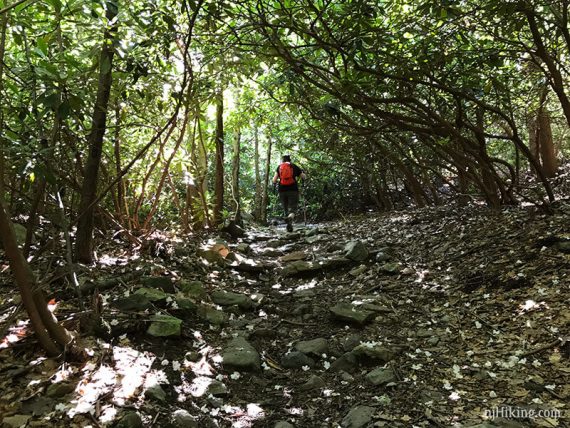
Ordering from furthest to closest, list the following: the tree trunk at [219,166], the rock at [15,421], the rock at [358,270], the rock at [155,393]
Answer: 1. the tree trunk at [219,166]
2. the rock at [358,270]
3. the rock at [155,393]
4. the rock at [15,421]

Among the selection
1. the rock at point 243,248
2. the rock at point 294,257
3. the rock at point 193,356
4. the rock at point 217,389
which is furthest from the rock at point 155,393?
the rock at point 243,248

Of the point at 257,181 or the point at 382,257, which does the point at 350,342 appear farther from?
the point at 257,181

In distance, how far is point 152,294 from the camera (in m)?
4.26

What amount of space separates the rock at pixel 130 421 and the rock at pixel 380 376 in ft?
5.76

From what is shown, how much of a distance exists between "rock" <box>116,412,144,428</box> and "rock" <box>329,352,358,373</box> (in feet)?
5.51

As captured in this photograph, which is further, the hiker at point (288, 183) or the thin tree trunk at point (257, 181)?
the thin tree trunk at point (257, 181)

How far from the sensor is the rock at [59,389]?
2.73 meters

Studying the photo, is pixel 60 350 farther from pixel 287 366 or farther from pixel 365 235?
pixel 365 235

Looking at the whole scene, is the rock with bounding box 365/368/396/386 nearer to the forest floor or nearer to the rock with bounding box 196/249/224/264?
the forest floor

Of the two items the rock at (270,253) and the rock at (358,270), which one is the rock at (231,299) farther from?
the rock at (270,253)

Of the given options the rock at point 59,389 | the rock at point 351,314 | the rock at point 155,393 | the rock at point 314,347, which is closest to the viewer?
the rock at point 59,389

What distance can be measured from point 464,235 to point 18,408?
545 cm

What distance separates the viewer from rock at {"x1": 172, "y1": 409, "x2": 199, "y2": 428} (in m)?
2.79

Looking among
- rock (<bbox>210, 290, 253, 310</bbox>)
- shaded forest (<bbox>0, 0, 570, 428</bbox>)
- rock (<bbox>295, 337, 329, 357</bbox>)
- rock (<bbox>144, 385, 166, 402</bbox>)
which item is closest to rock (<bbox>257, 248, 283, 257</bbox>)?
shaded forest (<bbox>0, 0, 570, 428</bbox>)
